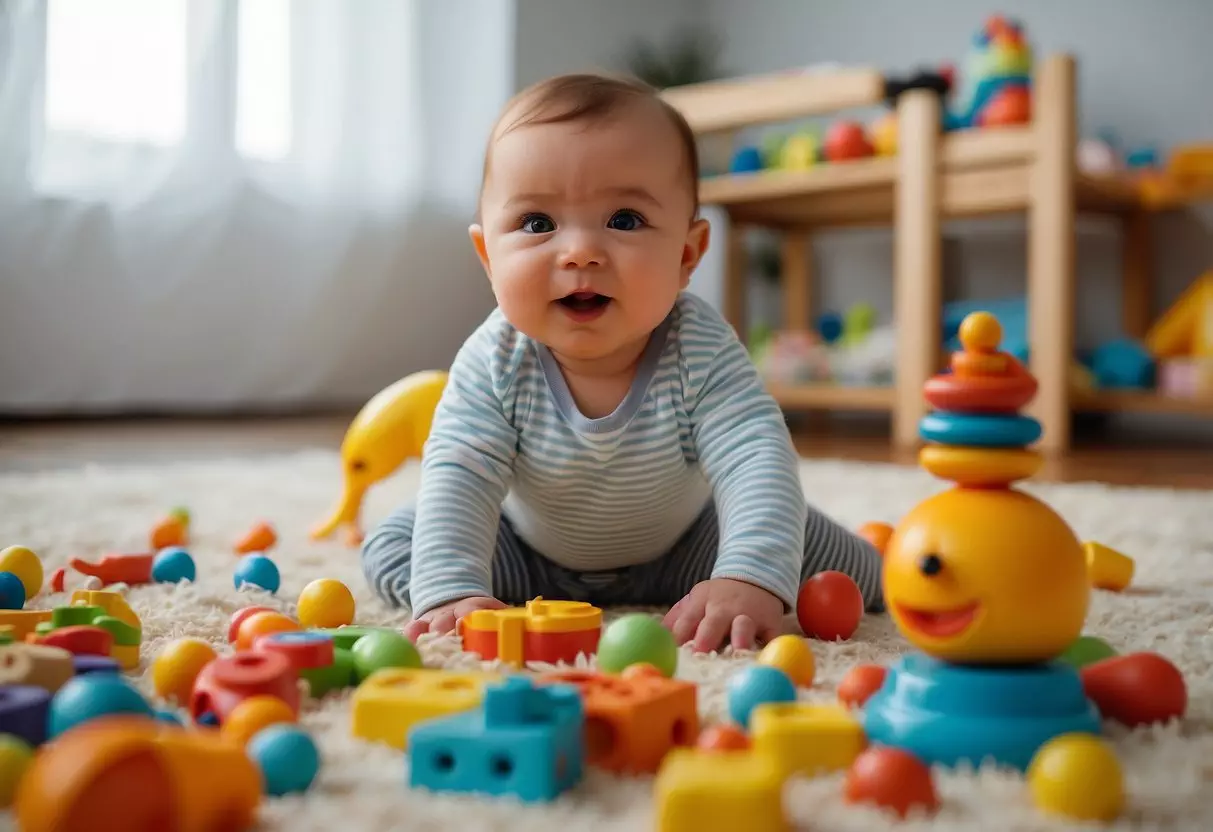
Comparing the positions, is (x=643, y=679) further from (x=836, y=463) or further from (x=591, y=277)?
(x=836, y=463)

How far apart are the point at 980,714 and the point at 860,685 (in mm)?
100

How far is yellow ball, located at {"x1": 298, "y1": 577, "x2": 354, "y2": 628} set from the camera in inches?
33.4

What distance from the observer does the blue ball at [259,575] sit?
0.98 meters

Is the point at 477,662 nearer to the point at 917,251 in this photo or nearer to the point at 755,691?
the point at 755,691

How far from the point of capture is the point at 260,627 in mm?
733

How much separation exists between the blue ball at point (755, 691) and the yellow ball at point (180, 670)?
29 cm

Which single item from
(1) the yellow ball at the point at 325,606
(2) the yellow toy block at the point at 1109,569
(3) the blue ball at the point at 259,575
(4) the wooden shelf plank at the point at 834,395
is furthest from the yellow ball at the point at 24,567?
(4) the wooden shelf plank at the point at 834,395

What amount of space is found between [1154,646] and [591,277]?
49 centimetres

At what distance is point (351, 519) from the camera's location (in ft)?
4.51

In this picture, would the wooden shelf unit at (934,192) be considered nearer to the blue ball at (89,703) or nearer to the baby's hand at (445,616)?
the baby's hand at (445,616)

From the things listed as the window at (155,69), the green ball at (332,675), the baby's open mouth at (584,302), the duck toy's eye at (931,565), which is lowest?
the green ball at (332,675)

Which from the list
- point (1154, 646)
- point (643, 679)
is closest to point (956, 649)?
point (643, 679)

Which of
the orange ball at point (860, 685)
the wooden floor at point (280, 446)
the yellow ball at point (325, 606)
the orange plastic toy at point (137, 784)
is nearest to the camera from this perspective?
the orange plastic toy at point (137, 784)

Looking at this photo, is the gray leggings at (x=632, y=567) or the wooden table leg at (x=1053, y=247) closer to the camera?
the gray leggings at (x=632, y=567)
